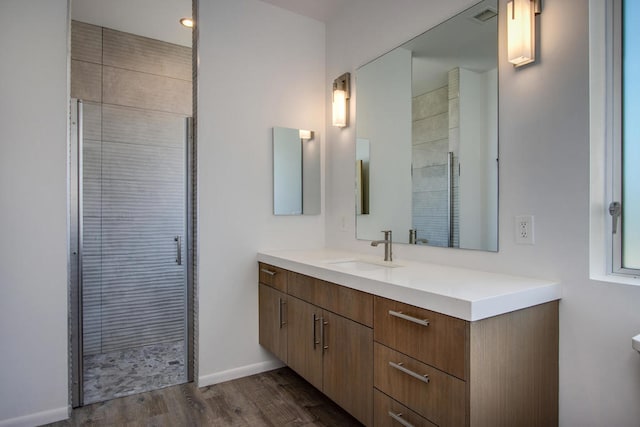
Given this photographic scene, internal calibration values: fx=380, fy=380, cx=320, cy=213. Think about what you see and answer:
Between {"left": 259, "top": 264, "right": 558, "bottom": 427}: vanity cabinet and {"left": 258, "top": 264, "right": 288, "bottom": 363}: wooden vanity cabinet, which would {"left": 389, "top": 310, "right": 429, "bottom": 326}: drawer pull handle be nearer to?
{"left": 259, "top": 264, "right": 558, "bottom": 427}: vanity cabinet

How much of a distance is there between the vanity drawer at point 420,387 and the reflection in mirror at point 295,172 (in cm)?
149

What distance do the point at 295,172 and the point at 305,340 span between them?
1277mm

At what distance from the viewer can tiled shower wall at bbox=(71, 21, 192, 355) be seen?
9.35 feet

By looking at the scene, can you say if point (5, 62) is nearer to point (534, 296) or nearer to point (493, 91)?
point (493, 91)

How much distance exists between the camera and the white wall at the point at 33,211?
6.81 ft

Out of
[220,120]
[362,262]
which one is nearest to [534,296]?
[362,262]

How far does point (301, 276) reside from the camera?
2.23m

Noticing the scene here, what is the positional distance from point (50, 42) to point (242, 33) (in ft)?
3.84

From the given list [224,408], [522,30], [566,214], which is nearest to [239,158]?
[224,408]

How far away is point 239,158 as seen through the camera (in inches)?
106

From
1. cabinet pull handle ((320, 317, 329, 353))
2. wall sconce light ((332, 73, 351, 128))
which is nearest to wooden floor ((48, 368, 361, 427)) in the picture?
cabinet pull handle ((320, 317, 329, 353))

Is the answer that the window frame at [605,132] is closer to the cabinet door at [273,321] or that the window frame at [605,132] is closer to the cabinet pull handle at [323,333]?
the cabinet pull handle at [323,333]

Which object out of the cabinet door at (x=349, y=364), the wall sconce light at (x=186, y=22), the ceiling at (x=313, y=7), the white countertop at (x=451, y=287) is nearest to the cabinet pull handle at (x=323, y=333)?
the cabinet door at (x=349, y=364)

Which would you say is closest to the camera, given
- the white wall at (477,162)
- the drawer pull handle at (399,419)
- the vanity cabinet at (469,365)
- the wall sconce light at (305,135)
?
the vanity cabinet at (469,365)
